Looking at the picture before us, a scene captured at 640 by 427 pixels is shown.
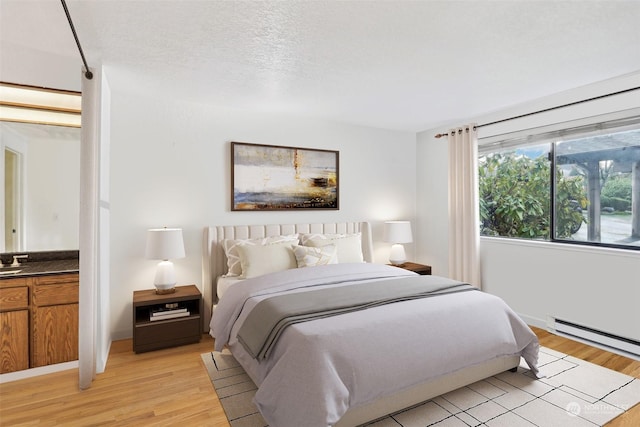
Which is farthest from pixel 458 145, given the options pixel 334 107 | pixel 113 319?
pixel 113 319

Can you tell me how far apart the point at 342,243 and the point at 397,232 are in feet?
3.30

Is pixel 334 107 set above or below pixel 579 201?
above

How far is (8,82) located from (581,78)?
465 cm

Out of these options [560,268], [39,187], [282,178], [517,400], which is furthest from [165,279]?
[560,268]

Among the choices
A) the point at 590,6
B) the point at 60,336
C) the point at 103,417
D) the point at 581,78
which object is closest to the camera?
the point at 590,6

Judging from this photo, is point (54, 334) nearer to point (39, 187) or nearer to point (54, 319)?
point (54, 319)

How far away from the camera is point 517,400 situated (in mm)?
2275

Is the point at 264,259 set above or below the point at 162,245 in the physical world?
below

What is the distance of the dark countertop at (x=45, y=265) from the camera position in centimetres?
261

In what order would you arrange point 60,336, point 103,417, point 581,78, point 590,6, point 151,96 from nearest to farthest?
point 590,6
point 103,417
point 60,336
point 581,78
point 151,96

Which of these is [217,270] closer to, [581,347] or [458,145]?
[458,145]

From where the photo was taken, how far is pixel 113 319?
334 cm

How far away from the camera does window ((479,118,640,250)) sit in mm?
3105

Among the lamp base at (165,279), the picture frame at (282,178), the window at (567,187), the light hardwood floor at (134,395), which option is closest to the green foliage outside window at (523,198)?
the window at (567,187)
